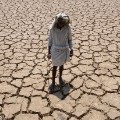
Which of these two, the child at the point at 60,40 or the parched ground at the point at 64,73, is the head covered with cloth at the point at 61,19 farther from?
the parched ground at the point at 64,73

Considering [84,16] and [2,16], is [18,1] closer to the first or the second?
[2,16]

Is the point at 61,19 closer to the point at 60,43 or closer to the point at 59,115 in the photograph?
the point at 60,43

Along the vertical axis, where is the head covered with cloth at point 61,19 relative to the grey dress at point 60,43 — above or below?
above

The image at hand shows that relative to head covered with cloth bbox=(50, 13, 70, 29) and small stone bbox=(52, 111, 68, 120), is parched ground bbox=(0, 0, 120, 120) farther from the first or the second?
head covered with cloth bbox=(50, 13, 70, 29)

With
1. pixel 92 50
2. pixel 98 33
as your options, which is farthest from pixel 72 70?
pixel 98 33

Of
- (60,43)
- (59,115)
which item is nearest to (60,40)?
(60,43)

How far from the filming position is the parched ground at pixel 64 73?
11.0ft

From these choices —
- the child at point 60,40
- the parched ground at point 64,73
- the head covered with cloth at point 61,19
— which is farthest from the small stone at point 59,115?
the head covered with cloth at point 61,19

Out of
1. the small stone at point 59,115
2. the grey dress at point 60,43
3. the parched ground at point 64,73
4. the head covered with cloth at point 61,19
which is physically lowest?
A: the small stone at point 59,115

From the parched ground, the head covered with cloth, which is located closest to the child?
the head covered with cloth

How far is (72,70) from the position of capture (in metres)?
4.36

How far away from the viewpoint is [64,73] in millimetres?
4246

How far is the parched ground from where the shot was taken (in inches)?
132

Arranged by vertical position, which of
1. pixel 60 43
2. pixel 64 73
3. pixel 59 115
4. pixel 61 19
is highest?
pixel 61 19
